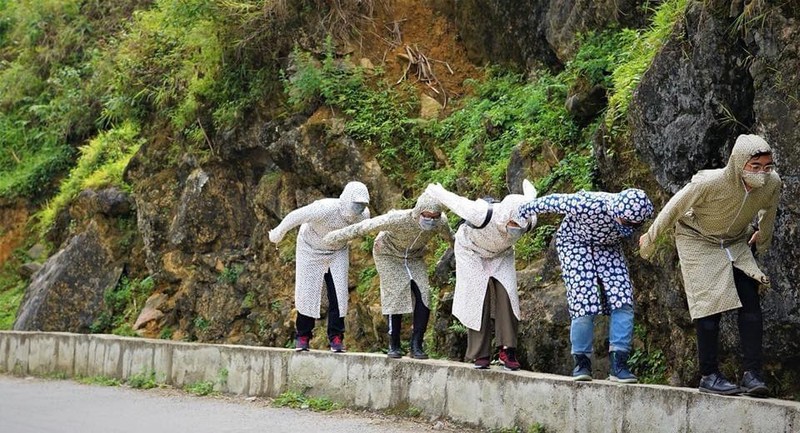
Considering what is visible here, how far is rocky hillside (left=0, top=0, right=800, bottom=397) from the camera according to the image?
303 inches

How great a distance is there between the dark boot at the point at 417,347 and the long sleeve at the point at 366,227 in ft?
3.27

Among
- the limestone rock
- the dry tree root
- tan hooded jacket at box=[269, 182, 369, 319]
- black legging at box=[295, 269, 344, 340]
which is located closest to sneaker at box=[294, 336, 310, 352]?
black legging at box=[295, 269, 344, 340]

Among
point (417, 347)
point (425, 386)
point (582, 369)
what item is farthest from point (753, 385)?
point (417, 347)

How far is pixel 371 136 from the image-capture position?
503 inches

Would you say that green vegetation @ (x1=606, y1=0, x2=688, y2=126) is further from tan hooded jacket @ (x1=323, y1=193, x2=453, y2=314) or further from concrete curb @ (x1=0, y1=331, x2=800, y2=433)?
concrete curb @ (x1=0, y1=331, x2=800, y2=433)

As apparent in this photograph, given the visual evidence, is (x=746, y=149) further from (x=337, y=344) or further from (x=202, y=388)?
(x=202, y=388)

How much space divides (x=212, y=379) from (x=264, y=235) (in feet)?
10.2

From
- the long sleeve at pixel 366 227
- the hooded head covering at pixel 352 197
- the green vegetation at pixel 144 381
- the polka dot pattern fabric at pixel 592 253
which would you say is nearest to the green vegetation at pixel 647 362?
the polka dot pattern fabric at pixel 592 253

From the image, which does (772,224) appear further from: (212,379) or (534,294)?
(212,379)

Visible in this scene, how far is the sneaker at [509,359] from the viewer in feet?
26.9

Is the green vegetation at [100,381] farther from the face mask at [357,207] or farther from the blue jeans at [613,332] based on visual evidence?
the blue jeans at [613,332]

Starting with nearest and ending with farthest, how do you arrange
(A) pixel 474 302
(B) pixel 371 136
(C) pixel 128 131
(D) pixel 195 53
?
(A) pixel 474 302 → (B) pixel 371 136 → (D) pixel 195 53 → (C) pixel 128 131

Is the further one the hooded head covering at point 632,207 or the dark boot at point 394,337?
the dark boot at point 394,337

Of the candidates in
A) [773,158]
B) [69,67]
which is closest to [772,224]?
[773,158]
